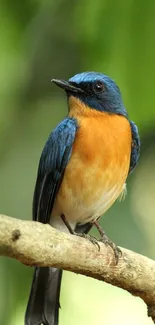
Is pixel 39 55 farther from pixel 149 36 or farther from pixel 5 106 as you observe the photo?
pixel 149 36

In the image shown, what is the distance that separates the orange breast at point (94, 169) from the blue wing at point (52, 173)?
40mm

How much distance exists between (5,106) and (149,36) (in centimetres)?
169

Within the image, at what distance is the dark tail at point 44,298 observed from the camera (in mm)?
4125

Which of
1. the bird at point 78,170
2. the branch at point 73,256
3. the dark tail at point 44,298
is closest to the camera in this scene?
the branch at point 73,256

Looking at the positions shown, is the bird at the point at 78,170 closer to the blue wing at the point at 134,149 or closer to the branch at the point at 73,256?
the blue wing at the point at 134,149

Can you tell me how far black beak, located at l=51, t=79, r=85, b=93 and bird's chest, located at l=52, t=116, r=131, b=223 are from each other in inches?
7.8

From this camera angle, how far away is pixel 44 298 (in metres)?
4.32

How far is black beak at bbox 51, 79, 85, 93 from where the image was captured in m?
4.32

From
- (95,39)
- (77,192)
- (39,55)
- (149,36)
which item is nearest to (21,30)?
(95,39)

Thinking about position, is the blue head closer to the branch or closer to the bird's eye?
the bird's eye

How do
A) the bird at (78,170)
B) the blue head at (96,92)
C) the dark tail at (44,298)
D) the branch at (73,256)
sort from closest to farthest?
the branch at (73,256) → the dark tail at (44,298) → the bird at (78,170) → the blue head at (96,92)

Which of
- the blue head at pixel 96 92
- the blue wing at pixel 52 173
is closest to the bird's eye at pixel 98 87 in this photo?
the blue head at pixel 96 92

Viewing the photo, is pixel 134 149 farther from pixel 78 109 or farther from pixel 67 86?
pixel 67 86

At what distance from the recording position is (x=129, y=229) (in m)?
4.14
